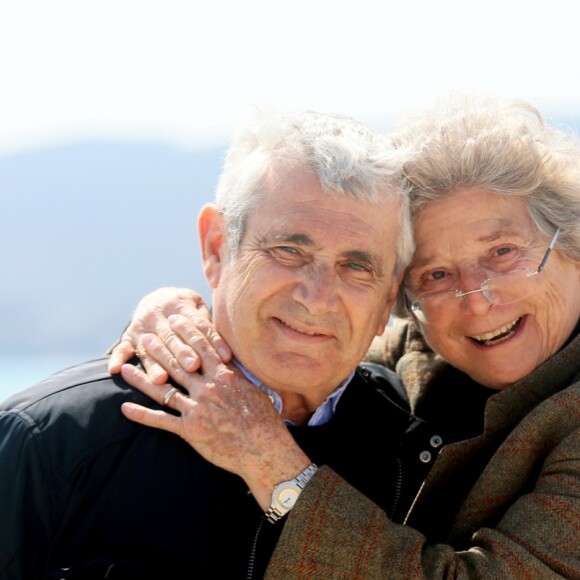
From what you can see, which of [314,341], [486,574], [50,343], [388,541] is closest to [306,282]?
[314,341]

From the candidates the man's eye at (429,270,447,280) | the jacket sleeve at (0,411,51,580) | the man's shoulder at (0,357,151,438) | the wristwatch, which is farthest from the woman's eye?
the jacket sleeve at (0,411,51,580)

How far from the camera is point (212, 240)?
2709 millimetres

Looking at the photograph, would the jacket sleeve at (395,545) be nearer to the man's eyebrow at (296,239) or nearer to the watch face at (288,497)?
the watch face at (288,497)

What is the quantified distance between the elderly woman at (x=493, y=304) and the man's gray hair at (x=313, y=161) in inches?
4.6

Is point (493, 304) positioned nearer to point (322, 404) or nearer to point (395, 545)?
point (322, 404)

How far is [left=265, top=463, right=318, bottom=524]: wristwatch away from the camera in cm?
221

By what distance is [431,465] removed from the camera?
2.82m

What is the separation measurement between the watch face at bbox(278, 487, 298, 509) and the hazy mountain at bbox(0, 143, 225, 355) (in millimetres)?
4222

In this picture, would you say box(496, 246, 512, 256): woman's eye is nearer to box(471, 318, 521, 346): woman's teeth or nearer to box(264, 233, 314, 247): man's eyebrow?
box(471, 318, 521, 346): woman's teeth

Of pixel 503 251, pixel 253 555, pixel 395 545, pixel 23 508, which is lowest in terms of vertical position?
pixel 253 555

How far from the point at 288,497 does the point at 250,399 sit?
1.06ft

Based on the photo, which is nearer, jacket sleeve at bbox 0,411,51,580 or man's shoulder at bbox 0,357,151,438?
jacket sleeve at bbox 0,411,51,580

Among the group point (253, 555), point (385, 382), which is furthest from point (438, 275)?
point (253, 555)

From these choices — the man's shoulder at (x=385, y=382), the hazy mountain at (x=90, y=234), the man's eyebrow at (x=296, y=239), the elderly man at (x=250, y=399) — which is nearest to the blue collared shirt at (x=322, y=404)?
the elderly man at (x=250, y=399)
